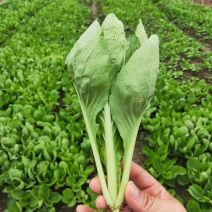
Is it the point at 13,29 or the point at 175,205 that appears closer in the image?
the point at 175,205

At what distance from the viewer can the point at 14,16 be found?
40.8ft

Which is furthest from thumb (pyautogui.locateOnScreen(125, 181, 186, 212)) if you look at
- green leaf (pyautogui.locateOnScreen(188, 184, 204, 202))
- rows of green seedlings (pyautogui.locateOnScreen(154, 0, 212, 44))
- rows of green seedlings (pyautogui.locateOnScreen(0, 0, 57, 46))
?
rows of green seedlings (pyautogui.locateOnScreen(154, 0, 212, 44))

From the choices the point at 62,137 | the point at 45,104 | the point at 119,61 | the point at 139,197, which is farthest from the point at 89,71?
the point at 45,104

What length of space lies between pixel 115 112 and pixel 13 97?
324 centimetres

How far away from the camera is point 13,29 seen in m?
11.1

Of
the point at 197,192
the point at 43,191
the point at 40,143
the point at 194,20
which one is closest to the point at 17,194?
the point at 43,191

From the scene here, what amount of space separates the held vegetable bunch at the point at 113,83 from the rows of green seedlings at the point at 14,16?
8.16 m

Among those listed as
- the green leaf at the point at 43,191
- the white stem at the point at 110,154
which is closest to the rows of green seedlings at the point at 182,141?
the green leaf at the point at 43,191

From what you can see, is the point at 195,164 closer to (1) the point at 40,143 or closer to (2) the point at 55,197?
(2) the point at 55,197

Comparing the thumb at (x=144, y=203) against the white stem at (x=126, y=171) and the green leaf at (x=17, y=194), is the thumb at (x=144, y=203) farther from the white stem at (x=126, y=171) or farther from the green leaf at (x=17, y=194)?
the green leaf at (x=17, y=194)

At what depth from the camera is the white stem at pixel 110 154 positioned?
1.68m

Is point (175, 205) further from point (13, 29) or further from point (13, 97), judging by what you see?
point (13, 29)

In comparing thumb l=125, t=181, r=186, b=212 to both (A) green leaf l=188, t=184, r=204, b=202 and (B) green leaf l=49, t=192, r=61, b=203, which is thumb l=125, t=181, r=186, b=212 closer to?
(A) green leaf l=188, t=184, r=204, b=202

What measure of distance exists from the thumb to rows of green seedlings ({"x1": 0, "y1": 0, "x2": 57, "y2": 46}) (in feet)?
27.5
